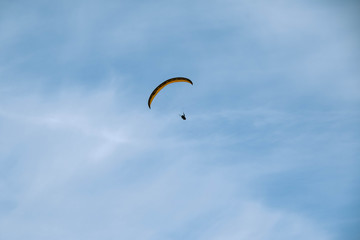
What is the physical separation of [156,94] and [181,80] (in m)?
4.12

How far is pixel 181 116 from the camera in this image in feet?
152

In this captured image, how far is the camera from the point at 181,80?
148 ft

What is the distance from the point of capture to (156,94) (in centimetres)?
4519

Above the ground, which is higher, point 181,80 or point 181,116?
point 181,80

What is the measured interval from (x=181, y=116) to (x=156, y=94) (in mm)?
4884

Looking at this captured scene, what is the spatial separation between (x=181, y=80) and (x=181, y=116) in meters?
5.25
